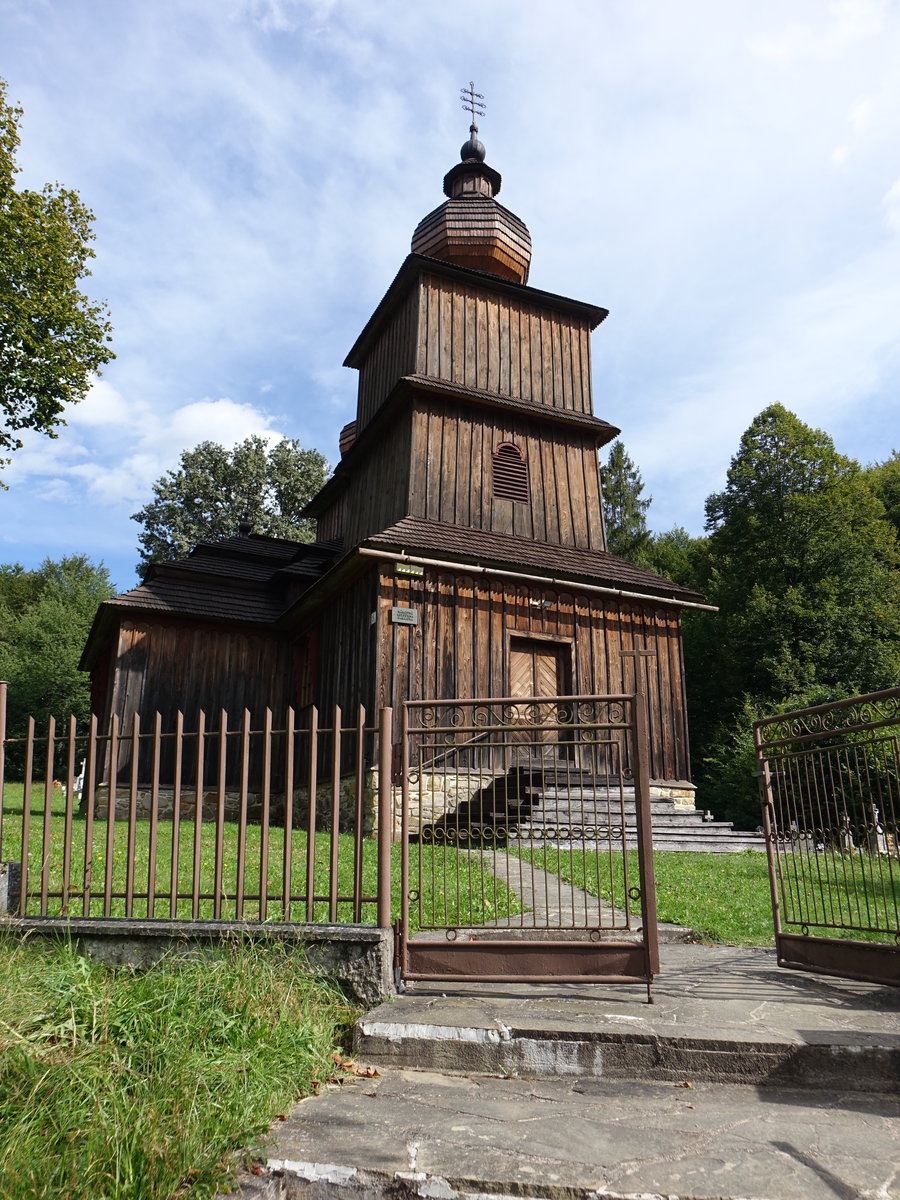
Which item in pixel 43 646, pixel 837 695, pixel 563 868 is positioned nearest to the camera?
pixel 563 868

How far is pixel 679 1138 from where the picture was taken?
3.84 metres

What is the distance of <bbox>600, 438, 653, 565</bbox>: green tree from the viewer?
4050 cm

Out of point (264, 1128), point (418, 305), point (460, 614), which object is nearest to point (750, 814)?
point (460, 614)

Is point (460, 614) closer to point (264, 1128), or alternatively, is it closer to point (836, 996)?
point (836, 996)

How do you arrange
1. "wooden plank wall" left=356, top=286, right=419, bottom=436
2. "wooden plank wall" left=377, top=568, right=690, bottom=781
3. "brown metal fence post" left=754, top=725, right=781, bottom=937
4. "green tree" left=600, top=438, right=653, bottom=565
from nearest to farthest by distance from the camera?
1. "brown metal fence post" left=754, top=725, right=781, bottom=937
2. "wooden plank wall" left=377, top=568, right=690, bottom=781
3. "wooden plank wall" left=356, top=286, right=419, bottom=436
4. "green tree" left=600, top=438, right=653, bottom=565

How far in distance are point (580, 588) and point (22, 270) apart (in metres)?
12.9

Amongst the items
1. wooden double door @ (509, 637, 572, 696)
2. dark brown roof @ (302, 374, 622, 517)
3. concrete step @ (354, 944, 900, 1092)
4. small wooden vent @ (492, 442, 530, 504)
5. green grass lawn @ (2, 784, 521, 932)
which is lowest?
concrete step @ (354, 944, 900, 1092)

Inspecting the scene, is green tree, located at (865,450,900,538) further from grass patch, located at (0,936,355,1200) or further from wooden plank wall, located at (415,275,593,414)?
grass patch, located at (0,936,355,1200)

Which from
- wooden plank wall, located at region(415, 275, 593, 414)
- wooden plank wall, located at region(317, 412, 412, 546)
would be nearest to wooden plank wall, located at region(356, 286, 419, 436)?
wooden plank wall, located at region(415, 275, 593, 414)

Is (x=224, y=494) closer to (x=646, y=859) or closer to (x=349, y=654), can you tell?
(x=349, y=654)

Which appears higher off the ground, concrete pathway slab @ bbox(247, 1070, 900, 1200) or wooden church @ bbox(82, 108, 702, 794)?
wooden church @ bbox(82, 108, 702, 794)

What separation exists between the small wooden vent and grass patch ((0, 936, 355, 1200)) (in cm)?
1316

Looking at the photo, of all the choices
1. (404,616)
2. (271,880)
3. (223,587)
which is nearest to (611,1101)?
(271,880)

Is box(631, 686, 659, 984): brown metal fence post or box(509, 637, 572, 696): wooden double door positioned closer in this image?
box(631, 686, 659, 984): brown metal fence post
